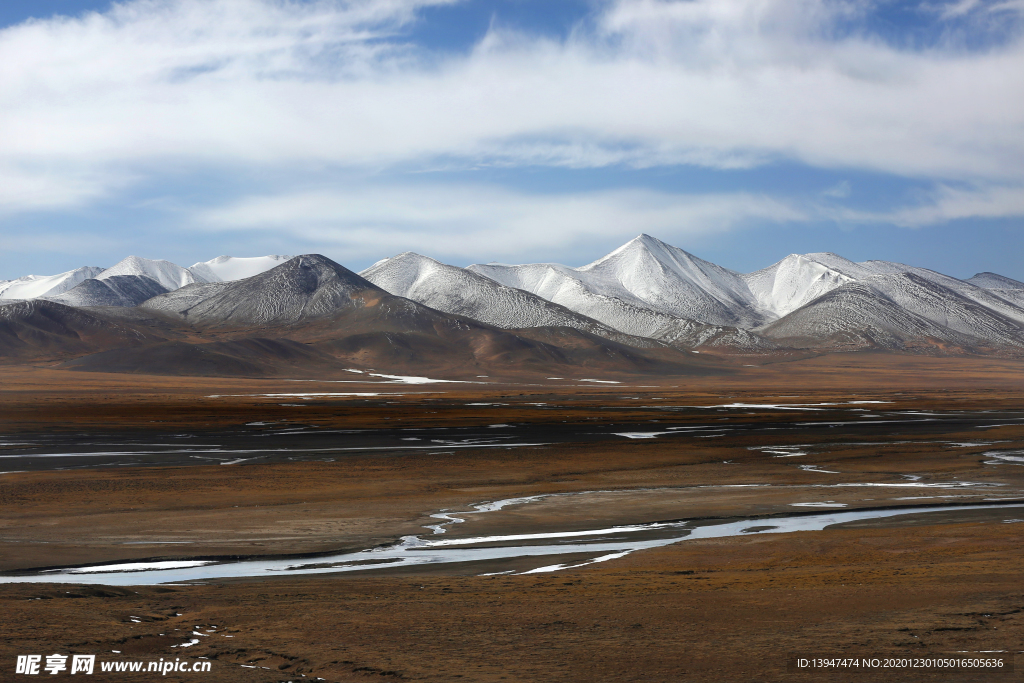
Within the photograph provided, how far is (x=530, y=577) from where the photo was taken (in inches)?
642

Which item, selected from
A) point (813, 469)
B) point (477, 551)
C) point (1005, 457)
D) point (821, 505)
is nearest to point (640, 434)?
point (813, 469)

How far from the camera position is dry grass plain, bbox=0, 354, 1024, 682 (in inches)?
445

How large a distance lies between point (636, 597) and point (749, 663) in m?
3.73

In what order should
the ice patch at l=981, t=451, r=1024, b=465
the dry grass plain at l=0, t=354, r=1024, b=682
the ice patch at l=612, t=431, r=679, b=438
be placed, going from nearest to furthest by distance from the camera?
the dry grass plain at l=0, t=354, r=1024, b=682, the ice patch at l=981, t=451, r=1024, b=465, the ice patch at l=612, t=431, r=679, b=438

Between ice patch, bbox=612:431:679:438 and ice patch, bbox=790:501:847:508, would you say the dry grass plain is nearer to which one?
ice patch, bbox=790:501:847:508

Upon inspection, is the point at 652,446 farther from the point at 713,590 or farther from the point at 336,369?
the point at 336,369

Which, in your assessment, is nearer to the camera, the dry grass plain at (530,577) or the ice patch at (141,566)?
the dry grass plain at (530,577)

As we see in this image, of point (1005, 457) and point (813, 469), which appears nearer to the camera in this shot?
point (813, 469)

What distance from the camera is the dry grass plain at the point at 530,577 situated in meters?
11.3

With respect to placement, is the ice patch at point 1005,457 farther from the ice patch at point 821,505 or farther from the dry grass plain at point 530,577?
the ice patch at point 821,505

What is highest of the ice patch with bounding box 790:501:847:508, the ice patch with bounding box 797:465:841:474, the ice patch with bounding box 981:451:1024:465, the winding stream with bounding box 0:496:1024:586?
the winding stream with bounding box 0:496:1024:586

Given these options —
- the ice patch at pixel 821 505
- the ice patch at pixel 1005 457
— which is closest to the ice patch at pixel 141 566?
the ice patch at pixel 821 505

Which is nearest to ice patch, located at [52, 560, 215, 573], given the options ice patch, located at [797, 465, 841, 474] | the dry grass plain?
the dry grass plain

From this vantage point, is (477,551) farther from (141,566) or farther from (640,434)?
(640,434)
